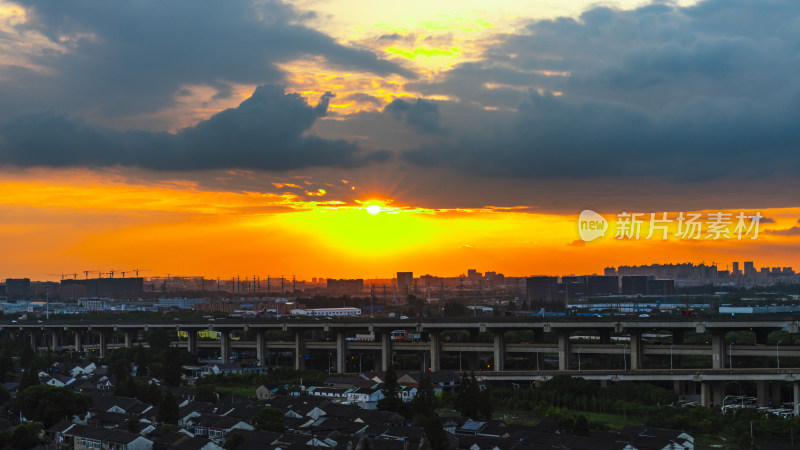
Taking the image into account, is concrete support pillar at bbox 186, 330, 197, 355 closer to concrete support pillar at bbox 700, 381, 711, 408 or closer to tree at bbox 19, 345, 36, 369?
tree at bbox 19, 345, 36, 369

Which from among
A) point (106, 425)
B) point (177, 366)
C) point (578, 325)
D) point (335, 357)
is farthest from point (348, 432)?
point (335, 357)

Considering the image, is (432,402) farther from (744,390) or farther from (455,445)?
(744,390)

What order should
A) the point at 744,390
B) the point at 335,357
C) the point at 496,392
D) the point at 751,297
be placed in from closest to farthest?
the point at 496,392
the point at 744,390
the point at 335,357
the point at 751,297

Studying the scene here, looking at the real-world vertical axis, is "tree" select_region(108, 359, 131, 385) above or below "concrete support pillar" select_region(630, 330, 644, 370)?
below

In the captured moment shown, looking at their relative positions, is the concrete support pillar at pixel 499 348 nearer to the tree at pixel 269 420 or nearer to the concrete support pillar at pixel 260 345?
the concrete support pillar at pixel 260 345

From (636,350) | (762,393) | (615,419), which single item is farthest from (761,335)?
(615,419)

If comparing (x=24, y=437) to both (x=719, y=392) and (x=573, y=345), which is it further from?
(x=573, y=345)

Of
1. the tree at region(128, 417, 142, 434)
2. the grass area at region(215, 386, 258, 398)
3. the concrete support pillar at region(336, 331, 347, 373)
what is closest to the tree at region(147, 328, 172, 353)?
the concrete support pillar at region(336, 331, 347, 373)
